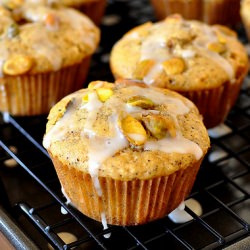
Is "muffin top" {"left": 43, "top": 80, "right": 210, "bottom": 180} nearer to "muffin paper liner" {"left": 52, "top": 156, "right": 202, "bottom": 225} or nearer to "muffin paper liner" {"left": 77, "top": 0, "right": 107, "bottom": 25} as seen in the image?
"muffin paper liner" {"left": 52, "top": 156, "right": 202, "bottom": 225}

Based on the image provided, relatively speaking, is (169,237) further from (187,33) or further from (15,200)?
(187,33)

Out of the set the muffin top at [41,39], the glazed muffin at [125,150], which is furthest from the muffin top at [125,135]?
the muffin top at [41,39]

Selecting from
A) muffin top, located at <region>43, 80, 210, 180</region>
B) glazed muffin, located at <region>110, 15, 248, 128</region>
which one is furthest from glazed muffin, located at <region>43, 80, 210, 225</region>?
glazed muffin, located at <region>110, 15, 248, 128</region>

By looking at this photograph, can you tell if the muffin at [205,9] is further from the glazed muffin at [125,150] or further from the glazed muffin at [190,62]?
the glazed muffin at [125,150]

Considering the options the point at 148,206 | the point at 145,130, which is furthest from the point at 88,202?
the point at 145,130

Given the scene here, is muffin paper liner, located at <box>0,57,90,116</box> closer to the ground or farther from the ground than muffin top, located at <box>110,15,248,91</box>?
closer to the ground
